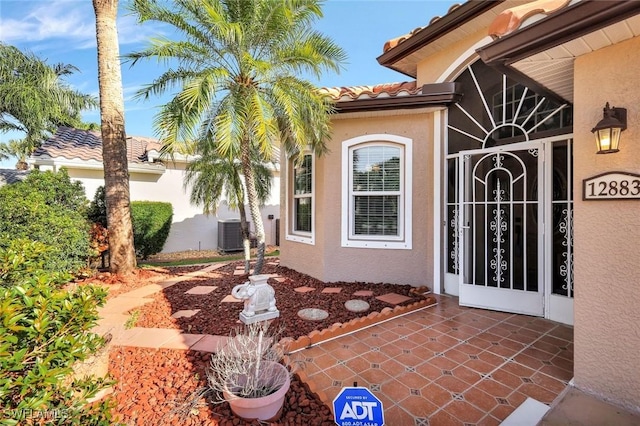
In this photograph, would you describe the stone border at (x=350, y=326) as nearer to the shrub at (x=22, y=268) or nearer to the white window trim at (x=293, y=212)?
the shrub at (x=22, y=268)

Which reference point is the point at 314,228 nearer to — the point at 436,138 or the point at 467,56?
the point at 436,138

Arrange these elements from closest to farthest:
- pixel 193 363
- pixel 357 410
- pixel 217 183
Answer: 1. pixel 357 410
2. pixel 193 363
3. pixel 217 183

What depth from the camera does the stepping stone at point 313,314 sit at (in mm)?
5309

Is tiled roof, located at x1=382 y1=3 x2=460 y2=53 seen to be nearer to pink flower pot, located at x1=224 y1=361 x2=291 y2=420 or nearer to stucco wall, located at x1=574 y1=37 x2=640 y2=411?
stucco wall, located at x1=574 y1=37 x2=640 y2=411

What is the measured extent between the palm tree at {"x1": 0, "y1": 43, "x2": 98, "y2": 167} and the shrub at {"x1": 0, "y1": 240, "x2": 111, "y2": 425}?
1582cm

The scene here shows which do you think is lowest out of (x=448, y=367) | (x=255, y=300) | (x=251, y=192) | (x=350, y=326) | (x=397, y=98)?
(x=448, y=367)

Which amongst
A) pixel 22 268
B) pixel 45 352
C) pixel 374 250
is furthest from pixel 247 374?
pixel 374 250

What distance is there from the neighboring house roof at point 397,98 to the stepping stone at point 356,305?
431cm

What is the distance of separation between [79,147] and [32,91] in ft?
11.2

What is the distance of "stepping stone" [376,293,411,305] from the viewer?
617 cm

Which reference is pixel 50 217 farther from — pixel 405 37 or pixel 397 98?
pixel 405 37

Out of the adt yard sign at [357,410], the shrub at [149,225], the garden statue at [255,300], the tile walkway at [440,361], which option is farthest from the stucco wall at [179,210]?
the adt yard sign at [357,410]

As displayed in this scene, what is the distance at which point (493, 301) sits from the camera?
228 inches

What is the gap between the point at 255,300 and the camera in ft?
15.7
